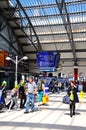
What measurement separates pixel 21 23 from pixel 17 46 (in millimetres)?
7332

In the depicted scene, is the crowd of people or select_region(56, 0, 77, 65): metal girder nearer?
the crowd of people

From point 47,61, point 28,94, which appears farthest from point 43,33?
point 28,94

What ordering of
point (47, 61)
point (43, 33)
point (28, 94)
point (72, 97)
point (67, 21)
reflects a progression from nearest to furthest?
1. point (72, 97)
2. point (28, 94)
3. point (47, 61)
4. point (67, 21)
5. point (43, 33)

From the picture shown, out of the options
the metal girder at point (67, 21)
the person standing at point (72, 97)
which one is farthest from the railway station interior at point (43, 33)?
the person standing at point (72, 97)

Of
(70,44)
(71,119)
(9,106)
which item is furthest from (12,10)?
(71,119)

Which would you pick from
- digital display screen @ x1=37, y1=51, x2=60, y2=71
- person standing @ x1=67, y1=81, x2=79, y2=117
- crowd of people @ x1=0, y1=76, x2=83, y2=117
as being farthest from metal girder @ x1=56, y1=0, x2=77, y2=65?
person standing @ x1=67, y1=81, x2=79, y2=117

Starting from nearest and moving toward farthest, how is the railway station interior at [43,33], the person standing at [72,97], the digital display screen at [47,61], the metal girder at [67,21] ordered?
the person standing at [72,97] < the metal girder at [67,21] < the railway station interior at [43,33] < the digital display screen at [47,61]

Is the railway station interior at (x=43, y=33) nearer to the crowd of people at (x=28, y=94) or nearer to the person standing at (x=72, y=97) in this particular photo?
the crowd of people at (x=28, y=94)

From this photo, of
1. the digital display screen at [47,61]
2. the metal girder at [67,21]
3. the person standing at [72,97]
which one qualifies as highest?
the metal girder at [67,21]

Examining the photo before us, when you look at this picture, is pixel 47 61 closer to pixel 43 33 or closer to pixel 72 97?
pixel 43 33

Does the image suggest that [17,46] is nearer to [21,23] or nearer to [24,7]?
[21,23]

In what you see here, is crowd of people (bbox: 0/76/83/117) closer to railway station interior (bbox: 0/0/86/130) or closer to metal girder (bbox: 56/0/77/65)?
railway station interior (bbox: 0/0/86/130)

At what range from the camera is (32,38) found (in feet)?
155

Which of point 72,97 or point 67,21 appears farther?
point 67,21
